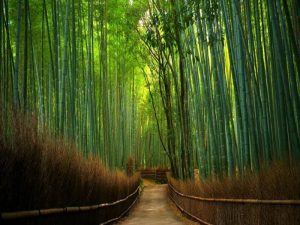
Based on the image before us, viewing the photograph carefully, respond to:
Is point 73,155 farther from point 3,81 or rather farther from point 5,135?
point 5,135

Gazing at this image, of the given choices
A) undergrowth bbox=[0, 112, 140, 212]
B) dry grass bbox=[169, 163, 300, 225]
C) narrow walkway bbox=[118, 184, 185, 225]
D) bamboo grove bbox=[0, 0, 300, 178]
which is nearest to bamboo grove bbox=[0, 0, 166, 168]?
bamboo grove bbox=[0, 0, 300, 178]

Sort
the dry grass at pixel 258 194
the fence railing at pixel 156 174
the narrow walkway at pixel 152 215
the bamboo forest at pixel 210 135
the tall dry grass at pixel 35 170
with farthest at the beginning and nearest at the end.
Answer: the fence railing at pixel 156 174
the narrow walkway at pixel 152 215
the dry grass at pixel 258 194
the bamboo forest at pixel 210 135
the tall dry grass at pixel 35 170

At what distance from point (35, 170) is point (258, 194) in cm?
238

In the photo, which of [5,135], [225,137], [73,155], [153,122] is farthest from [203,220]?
[153,122]

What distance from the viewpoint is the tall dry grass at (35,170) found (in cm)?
257

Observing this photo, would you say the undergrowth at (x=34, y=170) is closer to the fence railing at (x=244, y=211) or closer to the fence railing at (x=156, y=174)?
the fence railing at (x=244, y=211)

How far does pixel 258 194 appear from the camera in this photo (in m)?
4.34

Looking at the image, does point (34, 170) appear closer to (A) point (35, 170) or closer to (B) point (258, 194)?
(A) point (35, 170)

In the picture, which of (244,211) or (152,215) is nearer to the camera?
(244,211)

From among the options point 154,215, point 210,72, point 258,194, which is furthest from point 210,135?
point 154,215

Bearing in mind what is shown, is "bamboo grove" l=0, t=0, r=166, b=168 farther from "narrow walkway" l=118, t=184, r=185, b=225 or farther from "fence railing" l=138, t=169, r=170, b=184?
"fence railing" l=138, t=169, r=170, b=184

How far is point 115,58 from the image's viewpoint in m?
12.9

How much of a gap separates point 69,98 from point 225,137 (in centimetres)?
248

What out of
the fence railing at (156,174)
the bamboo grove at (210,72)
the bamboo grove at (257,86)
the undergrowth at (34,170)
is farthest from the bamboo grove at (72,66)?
the fence railing at (156,174)
